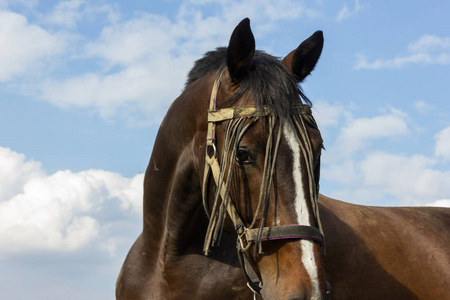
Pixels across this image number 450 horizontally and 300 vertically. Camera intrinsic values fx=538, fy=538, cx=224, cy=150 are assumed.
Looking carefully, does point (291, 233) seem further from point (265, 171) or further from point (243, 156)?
point (243, 156)

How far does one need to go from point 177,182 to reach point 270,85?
1187 mm

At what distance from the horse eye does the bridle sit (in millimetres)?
43

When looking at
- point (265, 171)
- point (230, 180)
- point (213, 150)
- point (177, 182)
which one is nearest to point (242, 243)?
point (230, 180)

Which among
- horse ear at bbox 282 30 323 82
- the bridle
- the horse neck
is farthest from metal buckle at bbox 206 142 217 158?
horse ear at bbox 282 30 323 82

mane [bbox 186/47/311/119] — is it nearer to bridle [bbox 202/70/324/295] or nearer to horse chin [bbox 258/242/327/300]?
bridle [bbox 202/70/324/295]

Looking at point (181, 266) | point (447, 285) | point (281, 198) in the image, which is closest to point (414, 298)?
point (447, 285)

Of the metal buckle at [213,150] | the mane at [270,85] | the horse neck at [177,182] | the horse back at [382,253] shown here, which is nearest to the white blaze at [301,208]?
the mane at [270,85]

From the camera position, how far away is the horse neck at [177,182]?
4344 millimetres

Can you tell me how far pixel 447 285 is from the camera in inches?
220

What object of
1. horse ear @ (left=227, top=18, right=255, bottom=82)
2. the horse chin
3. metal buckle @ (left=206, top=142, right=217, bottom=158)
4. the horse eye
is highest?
horse ear @ (left=227, top=18, right=255, bottom=82)

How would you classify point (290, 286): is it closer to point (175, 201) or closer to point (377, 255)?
point (175, 201)

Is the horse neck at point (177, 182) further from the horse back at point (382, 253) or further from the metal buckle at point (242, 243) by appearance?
the horse back at point (382, 253)

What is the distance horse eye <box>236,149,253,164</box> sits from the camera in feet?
11.7

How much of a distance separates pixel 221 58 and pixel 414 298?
3.08m
